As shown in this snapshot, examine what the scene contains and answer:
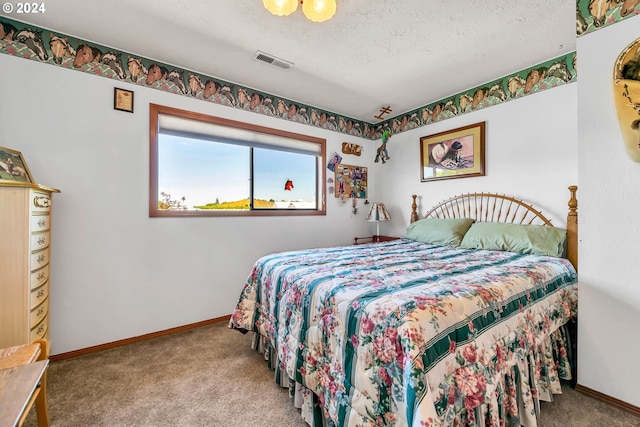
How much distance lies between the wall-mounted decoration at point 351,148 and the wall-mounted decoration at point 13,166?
3254 millimetres

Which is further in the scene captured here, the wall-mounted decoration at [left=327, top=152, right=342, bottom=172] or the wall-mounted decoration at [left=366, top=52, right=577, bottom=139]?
the wall-mounted decoration at [left=327, top=152, right=342, bottom=172]

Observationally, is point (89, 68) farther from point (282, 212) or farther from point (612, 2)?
point (612, 2)

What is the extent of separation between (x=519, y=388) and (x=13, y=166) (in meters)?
3.30

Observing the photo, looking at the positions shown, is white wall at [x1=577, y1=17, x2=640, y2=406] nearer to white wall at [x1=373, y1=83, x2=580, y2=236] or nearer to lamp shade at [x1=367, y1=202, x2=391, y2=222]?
white wall at [x1=373, y1=83, x2=580, y2=236]

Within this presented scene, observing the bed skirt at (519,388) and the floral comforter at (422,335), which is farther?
the bed skirt at (519,388)

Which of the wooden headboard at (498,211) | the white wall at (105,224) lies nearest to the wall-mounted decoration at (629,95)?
the wooden headboard at (498,211)

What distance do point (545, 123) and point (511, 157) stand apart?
0.40m

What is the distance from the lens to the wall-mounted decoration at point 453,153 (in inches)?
118

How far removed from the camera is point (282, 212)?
329 centimetres

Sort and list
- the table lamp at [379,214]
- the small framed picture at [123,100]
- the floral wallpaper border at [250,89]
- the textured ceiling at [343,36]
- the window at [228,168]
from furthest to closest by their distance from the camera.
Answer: the table lamp at [379,214]
the window at [228,168]
the small framed picture at [123,100]
the textured ceiling at [343,36]
the floral wallpaper border at [250,89]

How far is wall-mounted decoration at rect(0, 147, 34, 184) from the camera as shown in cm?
165

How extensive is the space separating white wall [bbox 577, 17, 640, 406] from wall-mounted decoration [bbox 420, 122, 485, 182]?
1351 millimetres

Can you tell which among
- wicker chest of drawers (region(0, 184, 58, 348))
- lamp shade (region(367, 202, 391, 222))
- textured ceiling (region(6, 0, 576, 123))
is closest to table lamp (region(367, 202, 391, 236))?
lamp shade (region(367, 202, 391, 222))

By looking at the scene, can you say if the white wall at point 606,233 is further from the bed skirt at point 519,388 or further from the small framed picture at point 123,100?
the small framed picture at point 123,100
